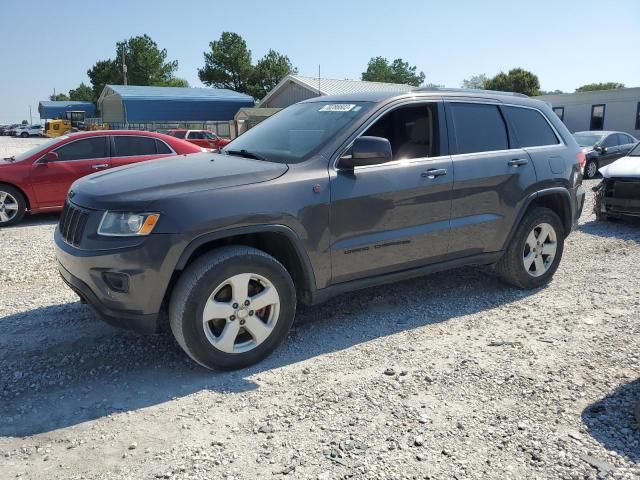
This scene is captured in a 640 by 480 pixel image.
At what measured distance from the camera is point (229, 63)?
7025 centimetres

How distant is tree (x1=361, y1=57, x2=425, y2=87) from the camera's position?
3324 inches

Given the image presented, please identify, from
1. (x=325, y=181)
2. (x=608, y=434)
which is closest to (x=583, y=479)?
(x=608, y=434)

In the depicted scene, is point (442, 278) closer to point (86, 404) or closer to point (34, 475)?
point (86, 404)

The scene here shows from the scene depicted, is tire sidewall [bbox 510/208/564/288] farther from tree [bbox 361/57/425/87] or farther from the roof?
tree [bbox 361/57/425/87]

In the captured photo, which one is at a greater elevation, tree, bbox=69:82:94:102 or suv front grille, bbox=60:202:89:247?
tree, bbox=69:82:94:102

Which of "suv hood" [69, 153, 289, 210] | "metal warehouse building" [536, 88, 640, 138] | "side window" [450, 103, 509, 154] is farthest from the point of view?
"metal warehouse building" [536, 88, 640, 138]

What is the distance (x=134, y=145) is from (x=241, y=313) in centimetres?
651

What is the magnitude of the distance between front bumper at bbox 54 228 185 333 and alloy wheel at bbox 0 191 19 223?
19.6 ft

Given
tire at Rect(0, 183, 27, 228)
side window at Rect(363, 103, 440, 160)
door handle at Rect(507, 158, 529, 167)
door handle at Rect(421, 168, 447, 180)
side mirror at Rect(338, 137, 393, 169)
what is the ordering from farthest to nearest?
1. tire at Rect(0, 183, 27, 228)
2. door handle at Rect(507, 158, 529, 167)
3. side window at Rect(363, 103, 440, 160)
4. door handle at Rect(421, 168, 447, 180)
5. side mirror at Rect(338, 137, 393, 169)

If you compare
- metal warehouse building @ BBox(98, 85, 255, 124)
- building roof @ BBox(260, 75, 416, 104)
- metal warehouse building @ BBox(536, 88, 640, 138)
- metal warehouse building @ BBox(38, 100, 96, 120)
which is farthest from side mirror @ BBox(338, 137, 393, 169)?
metal warehouse building @ BBox(38, 100, 96, 120)

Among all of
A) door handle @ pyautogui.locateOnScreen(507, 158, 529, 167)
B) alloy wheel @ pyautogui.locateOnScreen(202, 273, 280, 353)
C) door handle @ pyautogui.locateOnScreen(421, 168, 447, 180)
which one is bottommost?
alloy wheel @ pyautogui.locateOnScreen(202, 273, 280, 353)

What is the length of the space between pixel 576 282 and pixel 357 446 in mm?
3667

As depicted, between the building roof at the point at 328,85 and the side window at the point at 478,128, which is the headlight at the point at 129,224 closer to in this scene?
the side window at the point at 478,128

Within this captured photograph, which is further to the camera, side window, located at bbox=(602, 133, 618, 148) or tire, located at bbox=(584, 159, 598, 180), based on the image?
side window, located at bbox=(602, 133, 618, 148)
